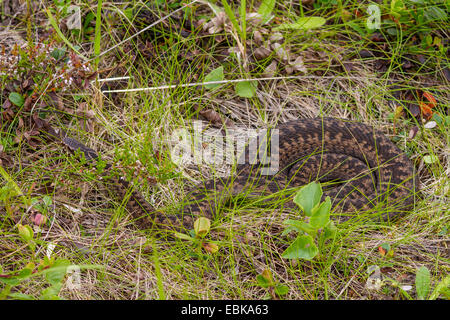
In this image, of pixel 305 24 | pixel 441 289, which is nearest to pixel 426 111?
pixel 305 24

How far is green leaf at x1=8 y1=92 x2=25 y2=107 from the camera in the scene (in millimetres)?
4410

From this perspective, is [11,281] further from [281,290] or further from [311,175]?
[311,175]

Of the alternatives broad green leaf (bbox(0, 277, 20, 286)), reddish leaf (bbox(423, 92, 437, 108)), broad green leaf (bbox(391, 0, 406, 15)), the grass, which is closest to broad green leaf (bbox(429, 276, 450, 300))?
the grass

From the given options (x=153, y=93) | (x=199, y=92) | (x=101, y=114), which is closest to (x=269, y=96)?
(x=199, y=92)

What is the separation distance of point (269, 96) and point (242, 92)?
0.95 ft

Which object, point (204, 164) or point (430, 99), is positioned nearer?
point (204, 164)

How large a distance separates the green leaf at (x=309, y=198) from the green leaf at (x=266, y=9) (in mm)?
2225

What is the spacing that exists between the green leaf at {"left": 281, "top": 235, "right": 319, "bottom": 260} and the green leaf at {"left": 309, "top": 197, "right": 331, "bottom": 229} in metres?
0.11

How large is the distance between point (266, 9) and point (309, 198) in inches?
94.3

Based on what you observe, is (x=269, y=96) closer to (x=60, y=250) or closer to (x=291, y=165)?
(x=291, y=165)

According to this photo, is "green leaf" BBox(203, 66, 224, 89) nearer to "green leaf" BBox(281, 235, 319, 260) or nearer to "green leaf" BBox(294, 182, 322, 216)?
"green leaf" BBox(294, 182, 322, 216)

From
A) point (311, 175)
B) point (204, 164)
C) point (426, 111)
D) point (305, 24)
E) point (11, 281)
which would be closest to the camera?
point (11, 281)

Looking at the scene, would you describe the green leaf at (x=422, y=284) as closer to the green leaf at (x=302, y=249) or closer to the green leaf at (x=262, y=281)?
the green leaf at (x=302, y=249)

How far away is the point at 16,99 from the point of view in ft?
14.5
